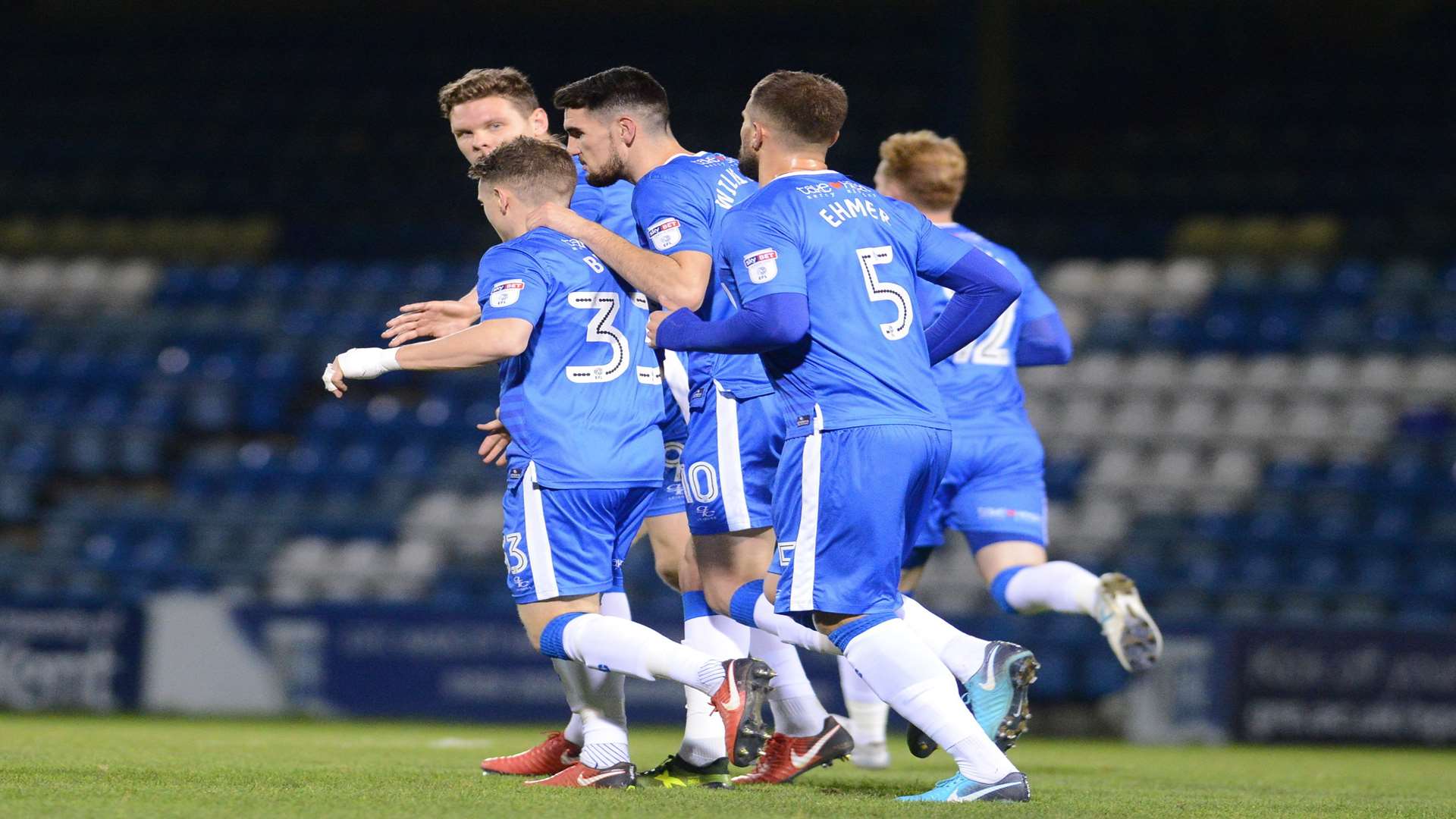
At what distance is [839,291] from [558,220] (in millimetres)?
1008

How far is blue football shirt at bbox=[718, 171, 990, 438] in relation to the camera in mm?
4773

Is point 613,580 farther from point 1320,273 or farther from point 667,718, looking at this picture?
point 1320,273

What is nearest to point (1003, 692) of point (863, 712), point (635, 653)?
point (635, 653)

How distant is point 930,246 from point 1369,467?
28.2 ft

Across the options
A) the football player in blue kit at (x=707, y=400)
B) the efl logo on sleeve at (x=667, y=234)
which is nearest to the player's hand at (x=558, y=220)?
the football player in blue kit at (x=707, y=400)

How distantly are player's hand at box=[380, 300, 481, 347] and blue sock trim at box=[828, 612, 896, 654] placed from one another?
1458 mm

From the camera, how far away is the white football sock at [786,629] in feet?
17.9

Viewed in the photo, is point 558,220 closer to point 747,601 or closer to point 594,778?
point 747,601

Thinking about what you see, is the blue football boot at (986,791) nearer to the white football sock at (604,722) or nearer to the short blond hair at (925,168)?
the white football sock at (604,722)

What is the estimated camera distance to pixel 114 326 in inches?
642

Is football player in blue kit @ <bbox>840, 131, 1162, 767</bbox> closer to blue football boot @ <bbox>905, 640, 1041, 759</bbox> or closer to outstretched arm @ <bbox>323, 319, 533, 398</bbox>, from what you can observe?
blue football boot @ <bbox>905, 640, 1041, 759</bbox>

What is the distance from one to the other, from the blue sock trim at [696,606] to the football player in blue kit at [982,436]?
107 centimetres

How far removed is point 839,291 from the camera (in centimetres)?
486

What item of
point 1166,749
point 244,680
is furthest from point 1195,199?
point 244,680
